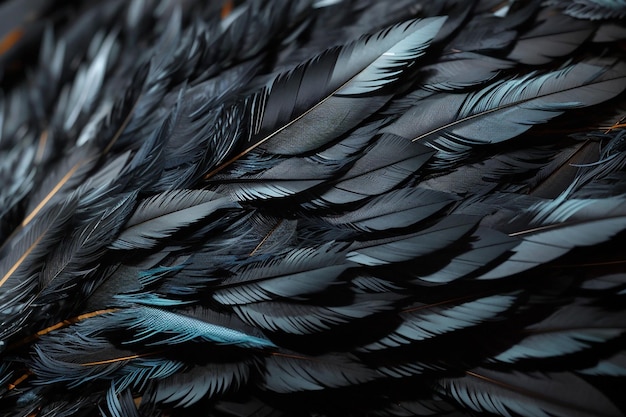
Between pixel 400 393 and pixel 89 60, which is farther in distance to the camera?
pixel 89 60

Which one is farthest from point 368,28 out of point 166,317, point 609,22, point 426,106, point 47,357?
point 47,357

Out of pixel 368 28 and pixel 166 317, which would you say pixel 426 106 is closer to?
pixel 368 28

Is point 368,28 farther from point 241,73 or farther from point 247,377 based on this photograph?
point 247,377

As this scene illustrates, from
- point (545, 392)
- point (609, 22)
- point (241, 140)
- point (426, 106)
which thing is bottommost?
point (545, 392)

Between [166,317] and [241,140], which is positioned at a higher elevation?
[241,140]

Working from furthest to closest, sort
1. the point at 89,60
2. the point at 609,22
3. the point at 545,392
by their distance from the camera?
the point at 89,60 → the point at 609,22 → the point at 545,392

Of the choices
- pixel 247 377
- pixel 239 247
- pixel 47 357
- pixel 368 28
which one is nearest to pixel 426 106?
pixel 368 28

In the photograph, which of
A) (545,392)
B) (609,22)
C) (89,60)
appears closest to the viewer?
(545,392)
